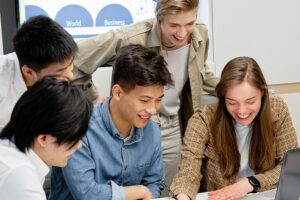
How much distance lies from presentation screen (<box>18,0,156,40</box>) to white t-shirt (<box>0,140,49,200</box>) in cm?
138

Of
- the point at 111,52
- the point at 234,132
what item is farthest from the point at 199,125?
the point at 111,52

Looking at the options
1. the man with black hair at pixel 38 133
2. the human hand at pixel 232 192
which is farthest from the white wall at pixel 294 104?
the man with black hair at pixel 38 133

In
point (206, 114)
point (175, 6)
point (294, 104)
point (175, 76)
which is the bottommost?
point (294, 104)

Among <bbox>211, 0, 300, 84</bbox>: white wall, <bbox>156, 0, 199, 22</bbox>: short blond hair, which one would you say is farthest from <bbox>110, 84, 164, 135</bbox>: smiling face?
<bbox>211, 0, 300, 84</bbox>: white wall

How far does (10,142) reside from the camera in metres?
A: 1.02

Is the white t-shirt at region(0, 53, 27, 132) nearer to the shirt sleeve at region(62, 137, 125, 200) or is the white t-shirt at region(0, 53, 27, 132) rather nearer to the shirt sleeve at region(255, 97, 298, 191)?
the shirt sleeve at region(62, 137, 125, 200)

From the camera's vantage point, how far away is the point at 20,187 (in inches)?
36.8

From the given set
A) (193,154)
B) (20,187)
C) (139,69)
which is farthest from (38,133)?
(193,154)

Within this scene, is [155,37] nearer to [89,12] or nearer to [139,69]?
[139,69]

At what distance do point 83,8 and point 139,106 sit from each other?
3.52 ft

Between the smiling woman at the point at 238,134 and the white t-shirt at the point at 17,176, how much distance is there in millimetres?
663

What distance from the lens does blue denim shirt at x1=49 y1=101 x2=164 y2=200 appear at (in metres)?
1.36

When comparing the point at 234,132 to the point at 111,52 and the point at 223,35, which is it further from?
the point at 223,35

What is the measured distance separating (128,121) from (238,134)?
47 centimetres
